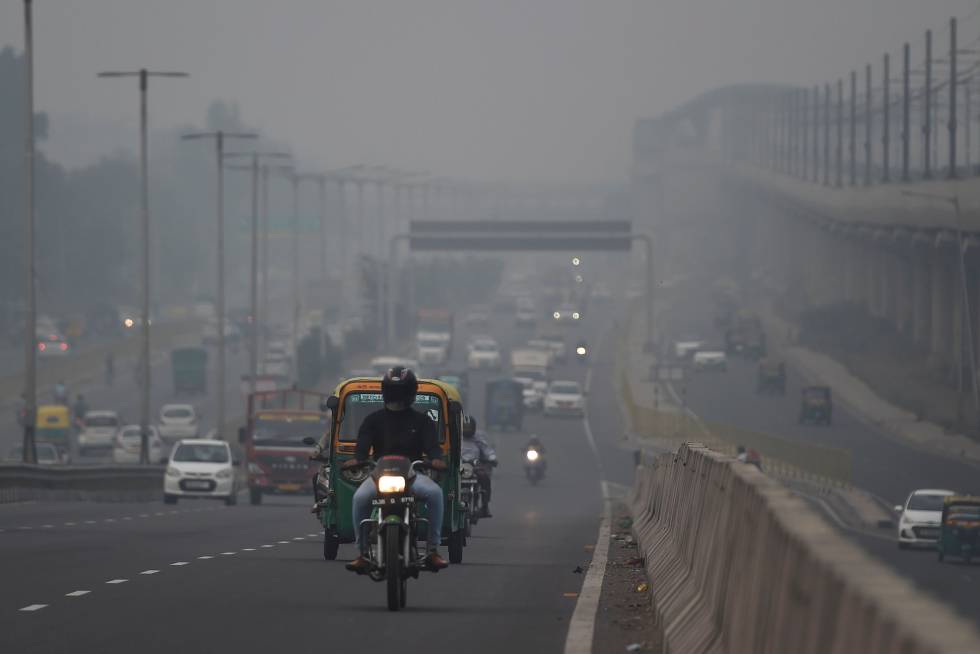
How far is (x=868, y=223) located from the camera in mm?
113375

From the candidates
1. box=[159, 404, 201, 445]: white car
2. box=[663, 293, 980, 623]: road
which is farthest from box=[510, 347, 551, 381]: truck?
box=[159, 404, 201, 445]: white car

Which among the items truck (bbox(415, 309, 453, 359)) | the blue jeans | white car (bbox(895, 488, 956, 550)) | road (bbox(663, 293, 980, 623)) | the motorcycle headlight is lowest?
road (bbox(663, 293, 980, 623))

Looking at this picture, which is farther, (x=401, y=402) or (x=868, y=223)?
(x=868, y=223)

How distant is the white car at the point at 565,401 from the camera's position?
10131 centimetres

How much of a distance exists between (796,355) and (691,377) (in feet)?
40.4

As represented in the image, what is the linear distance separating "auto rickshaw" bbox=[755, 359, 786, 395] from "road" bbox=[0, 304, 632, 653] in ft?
259

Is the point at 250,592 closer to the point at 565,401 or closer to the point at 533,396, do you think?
the point at 565,401

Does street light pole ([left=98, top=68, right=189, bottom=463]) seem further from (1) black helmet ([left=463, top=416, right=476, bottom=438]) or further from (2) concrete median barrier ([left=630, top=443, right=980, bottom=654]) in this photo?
(2) concrete median barrier ([left=630, top=443, right=980, bottom=654])

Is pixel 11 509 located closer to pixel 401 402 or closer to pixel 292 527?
pixel 292 527

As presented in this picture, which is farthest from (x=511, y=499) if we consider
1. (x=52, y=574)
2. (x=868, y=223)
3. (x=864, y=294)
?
(x=864, y=294)

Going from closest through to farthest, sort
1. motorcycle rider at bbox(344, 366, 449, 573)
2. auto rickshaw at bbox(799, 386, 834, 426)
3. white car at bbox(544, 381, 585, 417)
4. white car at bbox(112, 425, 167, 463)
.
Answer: motorcycle rider at bbox(344, 366, 449, 573) < white car at bbox(112, 425, 167, 463) < auto rickshaw at bbox(799, 386, 834, 426) < white car at bbox(544, 381, 585, 417)

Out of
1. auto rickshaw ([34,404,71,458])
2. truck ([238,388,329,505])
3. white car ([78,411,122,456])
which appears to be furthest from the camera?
auto rickshaw ([34,404,71,458])

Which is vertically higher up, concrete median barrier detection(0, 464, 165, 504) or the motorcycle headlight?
the motorcycle headlight

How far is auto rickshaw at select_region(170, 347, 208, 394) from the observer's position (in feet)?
374
